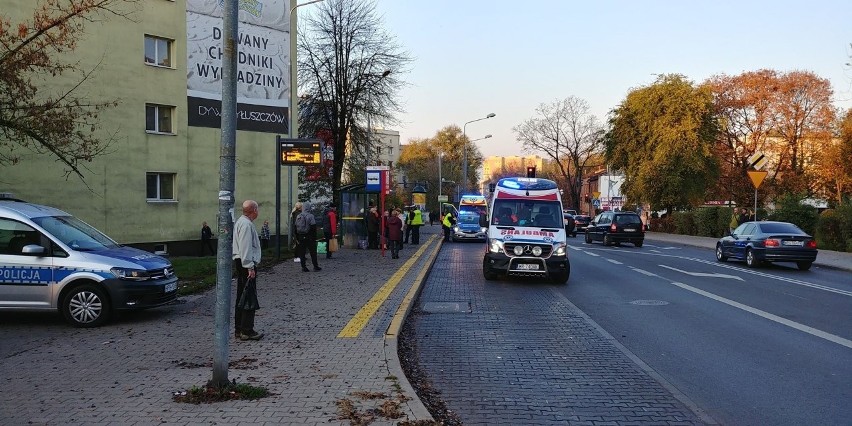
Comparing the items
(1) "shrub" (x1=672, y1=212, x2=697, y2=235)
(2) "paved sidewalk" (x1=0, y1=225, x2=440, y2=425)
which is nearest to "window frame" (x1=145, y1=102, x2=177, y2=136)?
(2) "paved sidewalk" (x1=0, y1=225, x2=440, y2=425)

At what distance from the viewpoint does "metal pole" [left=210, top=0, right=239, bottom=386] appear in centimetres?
568

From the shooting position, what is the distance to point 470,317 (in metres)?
10.5

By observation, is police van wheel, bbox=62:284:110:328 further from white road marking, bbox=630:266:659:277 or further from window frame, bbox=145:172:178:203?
window frame, bbox=145:172:178:203

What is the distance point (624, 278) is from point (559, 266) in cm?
260

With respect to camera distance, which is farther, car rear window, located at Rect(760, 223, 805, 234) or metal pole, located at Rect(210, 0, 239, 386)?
car rear window, located at Rect(760, 223, 805, 234)

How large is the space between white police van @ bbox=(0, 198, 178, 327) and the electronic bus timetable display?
29.6ft

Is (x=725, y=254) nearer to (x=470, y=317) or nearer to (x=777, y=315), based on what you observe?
(x=777, y=315)

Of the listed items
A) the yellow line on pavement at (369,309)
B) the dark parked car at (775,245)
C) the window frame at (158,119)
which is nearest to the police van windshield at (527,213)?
the yellow line on pavement at (369,309)

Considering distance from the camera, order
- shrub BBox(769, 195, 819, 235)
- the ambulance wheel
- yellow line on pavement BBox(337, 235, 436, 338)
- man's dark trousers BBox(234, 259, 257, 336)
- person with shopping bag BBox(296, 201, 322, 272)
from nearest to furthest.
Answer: man's dark trousers BBox(234, 259, 257, 336) < yellow line on pavement BBox(337, 235, 436, 338) < the ambulance wheel < person with shopping bag BBox(296, 201, 322, 272) < shrub BBox(769, 195, 819, 235)

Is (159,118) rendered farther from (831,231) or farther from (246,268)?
(831,231)

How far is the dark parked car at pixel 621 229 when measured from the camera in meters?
32.0

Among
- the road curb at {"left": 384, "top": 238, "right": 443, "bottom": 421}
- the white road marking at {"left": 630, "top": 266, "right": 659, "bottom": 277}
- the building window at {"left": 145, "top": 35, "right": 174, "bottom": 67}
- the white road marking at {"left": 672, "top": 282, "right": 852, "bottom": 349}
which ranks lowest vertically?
the white road marking at {"left": 672, "top": 282, "right": 852, "bottom": 349}

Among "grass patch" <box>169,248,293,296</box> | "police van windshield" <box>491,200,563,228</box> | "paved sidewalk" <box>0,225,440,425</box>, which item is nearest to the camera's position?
"paved sidewalk" <box>0,225,440,425</box>

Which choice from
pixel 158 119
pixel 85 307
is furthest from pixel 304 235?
pixel 158 119
